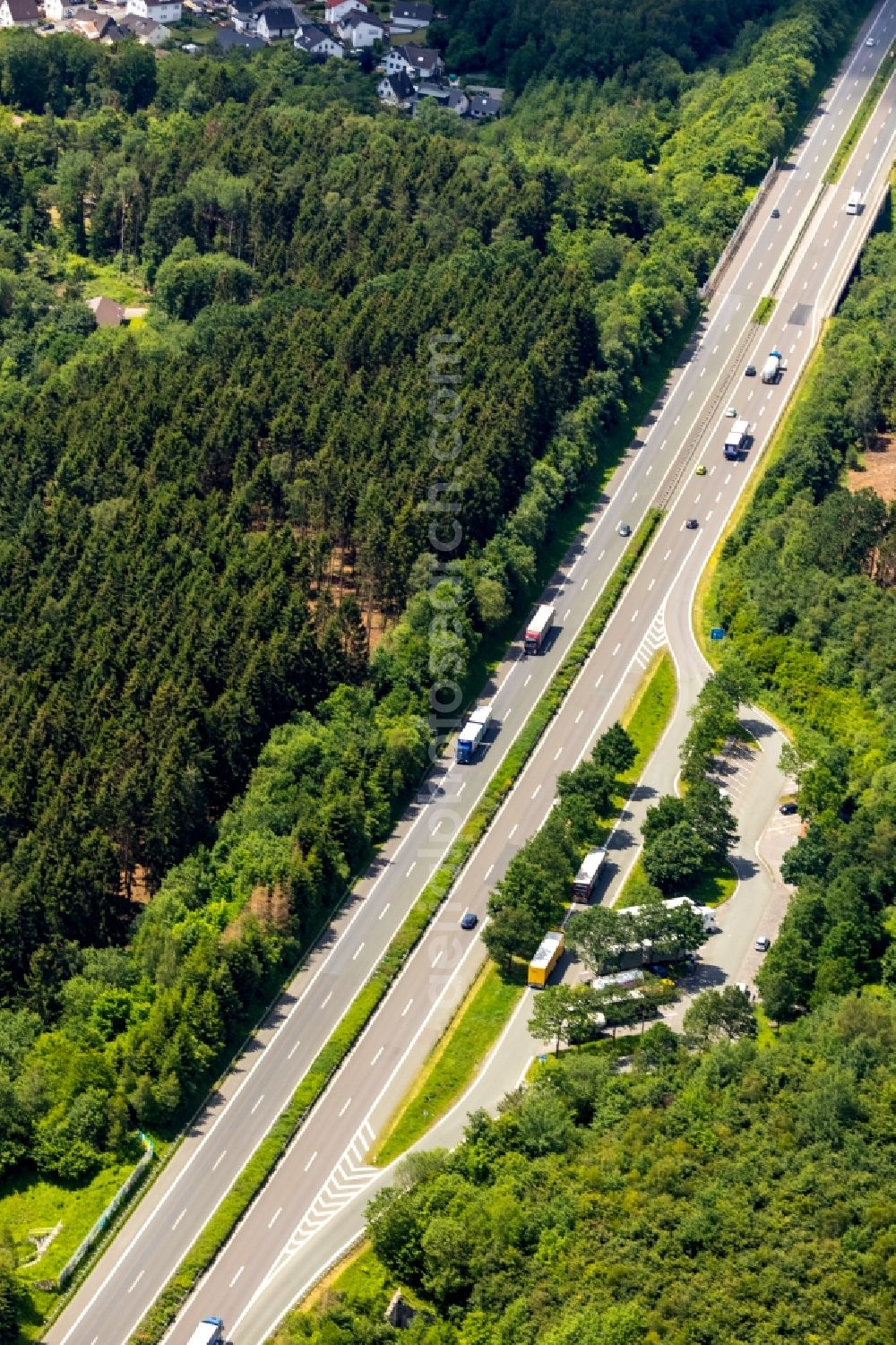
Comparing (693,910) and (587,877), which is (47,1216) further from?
(693,910)

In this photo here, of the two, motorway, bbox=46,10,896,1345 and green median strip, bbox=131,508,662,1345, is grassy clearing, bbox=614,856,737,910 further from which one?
green median strip, bbox=131,508,662,1345

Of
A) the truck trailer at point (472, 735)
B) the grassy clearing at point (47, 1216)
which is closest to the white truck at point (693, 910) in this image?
the truck trailer at point (472, 735)

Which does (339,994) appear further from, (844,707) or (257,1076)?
(844,707)

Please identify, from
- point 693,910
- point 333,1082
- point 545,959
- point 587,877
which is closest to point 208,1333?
point 333,1082

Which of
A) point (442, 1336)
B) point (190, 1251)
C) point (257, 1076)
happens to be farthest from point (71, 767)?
point (442, 1336)

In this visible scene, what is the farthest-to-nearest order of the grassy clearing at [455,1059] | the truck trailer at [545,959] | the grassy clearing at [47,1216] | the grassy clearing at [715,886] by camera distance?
the grassy clearing at [715,886] → the truck trailer at [545,959] → the grassy clearing at [455,1059] → the grassy clearing at [47,1216]

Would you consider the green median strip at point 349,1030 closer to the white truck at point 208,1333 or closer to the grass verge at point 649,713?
the white truck at point 208,1333
